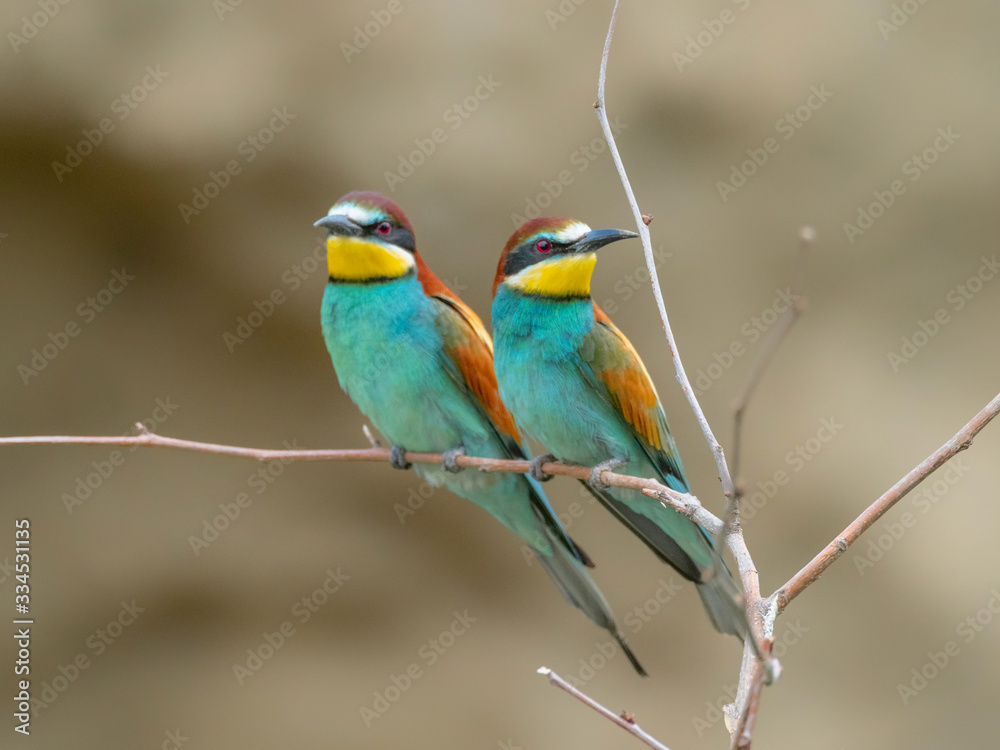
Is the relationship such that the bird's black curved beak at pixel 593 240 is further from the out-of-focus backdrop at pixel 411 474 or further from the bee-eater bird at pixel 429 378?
the out-of-focus backdrop at pixel 411 474

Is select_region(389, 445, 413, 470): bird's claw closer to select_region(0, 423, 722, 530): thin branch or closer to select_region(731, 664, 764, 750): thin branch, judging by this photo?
select_region(0, 423, 722, 530): thin branch

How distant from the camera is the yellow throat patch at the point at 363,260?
5.16 feet

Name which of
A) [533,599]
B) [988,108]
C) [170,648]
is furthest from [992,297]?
[170,648]

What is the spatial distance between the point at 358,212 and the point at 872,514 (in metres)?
0.95

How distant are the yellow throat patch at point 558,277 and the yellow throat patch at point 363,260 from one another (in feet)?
0.72

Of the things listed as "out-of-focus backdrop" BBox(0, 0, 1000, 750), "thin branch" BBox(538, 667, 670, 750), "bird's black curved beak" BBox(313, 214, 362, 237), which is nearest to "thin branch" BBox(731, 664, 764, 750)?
"thin branch" BBox(538, 667, 670, 750)

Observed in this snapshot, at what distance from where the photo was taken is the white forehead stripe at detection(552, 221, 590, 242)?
1.46 meters

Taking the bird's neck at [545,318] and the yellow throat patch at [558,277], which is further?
the bird's neck at [545,318]

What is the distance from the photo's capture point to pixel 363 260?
1.63 meters

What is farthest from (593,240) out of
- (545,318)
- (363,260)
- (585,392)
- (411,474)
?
(411,474)

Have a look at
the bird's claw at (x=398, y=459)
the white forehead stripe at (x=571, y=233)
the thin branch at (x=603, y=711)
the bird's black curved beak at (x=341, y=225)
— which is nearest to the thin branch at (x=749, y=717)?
the thin branch at (x=603, y=711)

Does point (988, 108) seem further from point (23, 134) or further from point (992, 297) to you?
point (23, 134)

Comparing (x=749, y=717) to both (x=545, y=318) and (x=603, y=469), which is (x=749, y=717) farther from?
(x=545, y=318)

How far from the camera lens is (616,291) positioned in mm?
3209
